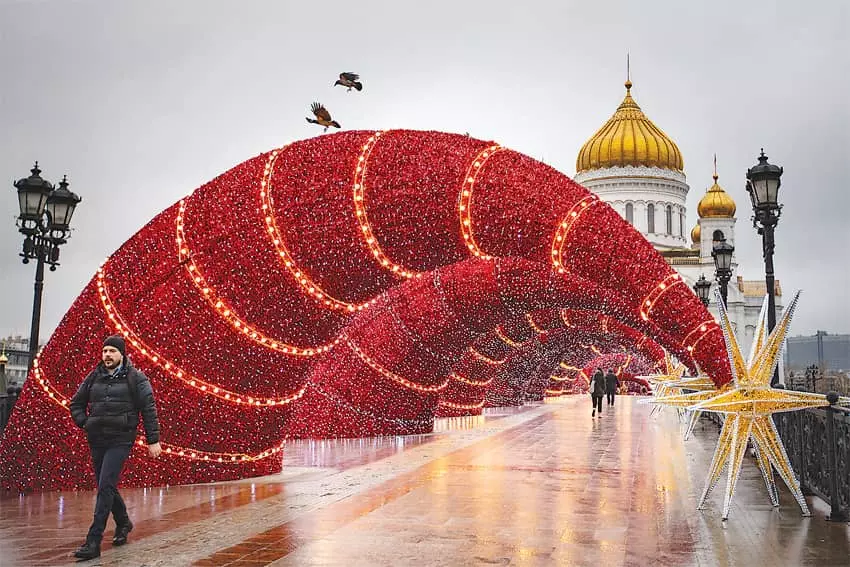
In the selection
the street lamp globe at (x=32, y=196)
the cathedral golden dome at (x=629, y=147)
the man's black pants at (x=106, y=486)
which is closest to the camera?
the man's black pants at (x=106, y=486)

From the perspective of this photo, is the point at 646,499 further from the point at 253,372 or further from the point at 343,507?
the point at 253,372

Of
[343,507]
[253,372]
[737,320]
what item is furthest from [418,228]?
[737,320]

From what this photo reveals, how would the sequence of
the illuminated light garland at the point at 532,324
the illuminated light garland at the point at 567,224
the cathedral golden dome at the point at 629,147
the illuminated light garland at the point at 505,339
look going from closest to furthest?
the illuminated light garland at the point at 567,224 → the illuminated light garland at the point at 532,324 → the illuminated light garland at the point at 505,339 → the cathedral golden dome at the point at 629,147

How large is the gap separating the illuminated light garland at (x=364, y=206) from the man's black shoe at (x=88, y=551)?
413 centimetres

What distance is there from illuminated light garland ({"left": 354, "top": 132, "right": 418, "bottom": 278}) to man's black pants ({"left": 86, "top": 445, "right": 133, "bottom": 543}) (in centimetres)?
352

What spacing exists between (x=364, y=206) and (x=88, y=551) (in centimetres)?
426

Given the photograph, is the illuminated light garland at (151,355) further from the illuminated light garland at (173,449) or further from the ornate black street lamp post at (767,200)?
the ornate black street lamp post at (767,200)

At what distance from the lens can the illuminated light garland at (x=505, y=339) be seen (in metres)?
20.4

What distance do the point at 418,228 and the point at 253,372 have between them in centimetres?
218

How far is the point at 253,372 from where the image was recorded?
9.32 metres

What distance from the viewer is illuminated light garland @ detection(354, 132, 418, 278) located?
29.5 ft

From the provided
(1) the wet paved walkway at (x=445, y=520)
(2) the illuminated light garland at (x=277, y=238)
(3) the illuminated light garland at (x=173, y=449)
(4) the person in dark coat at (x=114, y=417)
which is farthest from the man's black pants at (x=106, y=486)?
(2) the illuminated light garland at (x=277, y=238)

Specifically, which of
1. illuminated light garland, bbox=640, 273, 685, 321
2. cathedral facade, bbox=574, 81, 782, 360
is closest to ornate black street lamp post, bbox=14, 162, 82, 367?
illuminated light garland, bbox=640, 273, 685, 321

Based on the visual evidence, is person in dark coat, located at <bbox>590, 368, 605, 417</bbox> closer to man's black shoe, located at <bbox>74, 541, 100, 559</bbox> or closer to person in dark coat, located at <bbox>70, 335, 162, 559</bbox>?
person in dark coat, located at <bbox>70, 335, 162, 559</bbox>
